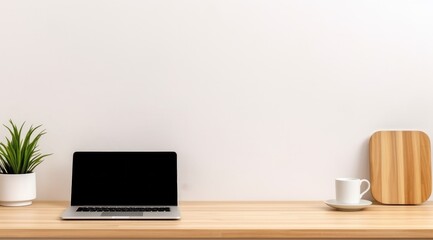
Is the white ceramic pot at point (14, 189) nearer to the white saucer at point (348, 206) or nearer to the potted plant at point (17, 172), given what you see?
the potted plant at point (17, 172)

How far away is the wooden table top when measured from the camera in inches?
49.0

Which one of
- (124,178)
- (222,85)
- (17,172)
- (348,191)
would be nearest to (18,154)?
(17,172)

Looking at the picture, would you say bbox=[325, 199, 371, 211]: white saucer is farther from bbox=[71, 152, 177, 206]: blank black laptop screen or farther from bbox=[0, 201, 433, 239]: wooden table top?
bbox=[71, 152, 177, 206]: blank black laptop screen

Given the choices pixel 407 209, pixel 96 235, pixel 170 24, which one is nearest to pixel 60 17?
pixel 170 24

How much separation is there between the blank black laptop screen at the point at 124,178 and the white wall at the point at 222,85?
86mm

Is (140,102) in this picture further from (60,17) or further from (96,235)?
(96,235)

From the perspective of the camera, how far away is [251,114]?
1679 millimetres

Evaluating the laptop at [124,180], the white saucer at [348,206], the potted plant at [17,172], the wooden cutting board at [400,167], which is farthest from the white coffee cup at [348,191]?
the potted plant at [17,172]

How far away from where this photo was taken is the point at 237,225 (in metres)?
1.29

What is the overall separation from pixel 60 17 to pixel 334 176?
928mm

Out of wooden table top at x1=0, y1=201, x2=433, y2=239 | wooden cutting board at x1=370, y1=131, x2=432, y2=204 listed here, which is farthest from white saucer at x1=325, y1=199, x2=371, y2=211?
wooden cutting board at x1=370, y1=131, x2=432, y2=204

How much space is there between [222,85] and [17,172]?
2.04ft

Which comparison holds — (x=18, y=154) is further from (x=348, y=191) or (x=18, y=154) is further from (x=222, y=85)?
(x=348, y=191)

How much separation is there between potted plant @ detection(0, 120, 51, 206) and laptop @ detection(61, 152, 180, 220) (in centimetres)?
12
